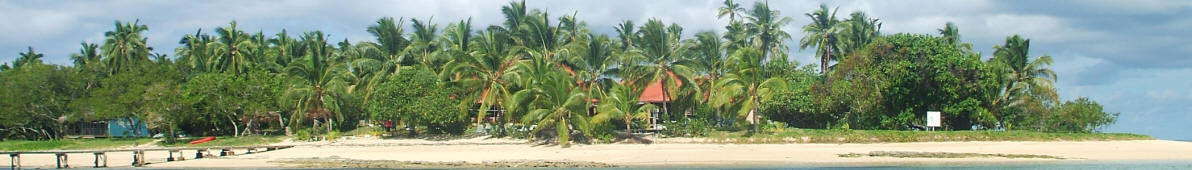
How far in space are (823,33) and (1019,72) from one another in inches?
366

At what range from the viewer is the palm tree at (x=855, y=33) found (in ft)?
147

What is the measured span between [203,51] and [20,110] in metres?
9.58

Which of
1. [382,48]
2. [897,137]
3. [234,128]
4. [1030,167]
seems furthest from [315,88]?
[1030,167]

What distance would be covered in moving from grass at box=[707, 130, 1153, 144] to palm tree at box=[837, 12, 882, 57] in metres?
11.6

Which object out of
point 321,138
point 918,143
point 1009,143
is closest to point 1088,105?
point 1009,143

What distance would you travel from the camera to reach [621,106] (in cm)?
3356

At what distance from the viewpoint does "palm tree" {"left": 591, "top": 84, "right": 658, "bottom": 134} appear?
32594 mm

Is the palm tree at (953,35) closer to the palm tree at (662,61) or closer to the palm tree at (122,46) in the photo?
the palm tree at (662,61)

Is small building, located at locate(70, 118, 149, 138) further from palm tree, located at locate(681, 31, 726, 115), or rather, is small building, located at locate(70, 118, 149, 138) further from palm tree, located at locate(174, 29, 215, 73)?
palm tree, located at locate(681, 31, 726, 115)

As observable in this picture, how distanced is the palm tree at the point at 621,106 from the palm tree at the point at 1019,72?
15216 mm

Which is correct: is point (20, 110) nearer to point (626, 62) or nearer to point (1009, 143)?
point (626, 62)

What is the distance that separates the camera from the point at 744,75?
112 feet

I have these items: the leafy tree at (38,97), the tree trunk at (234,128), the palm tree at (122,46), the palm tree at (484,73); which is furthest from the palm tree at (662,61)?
the palm tree at (122,46)

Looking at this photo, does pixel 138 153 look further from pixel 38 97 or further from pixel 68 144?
pixel 38 97
